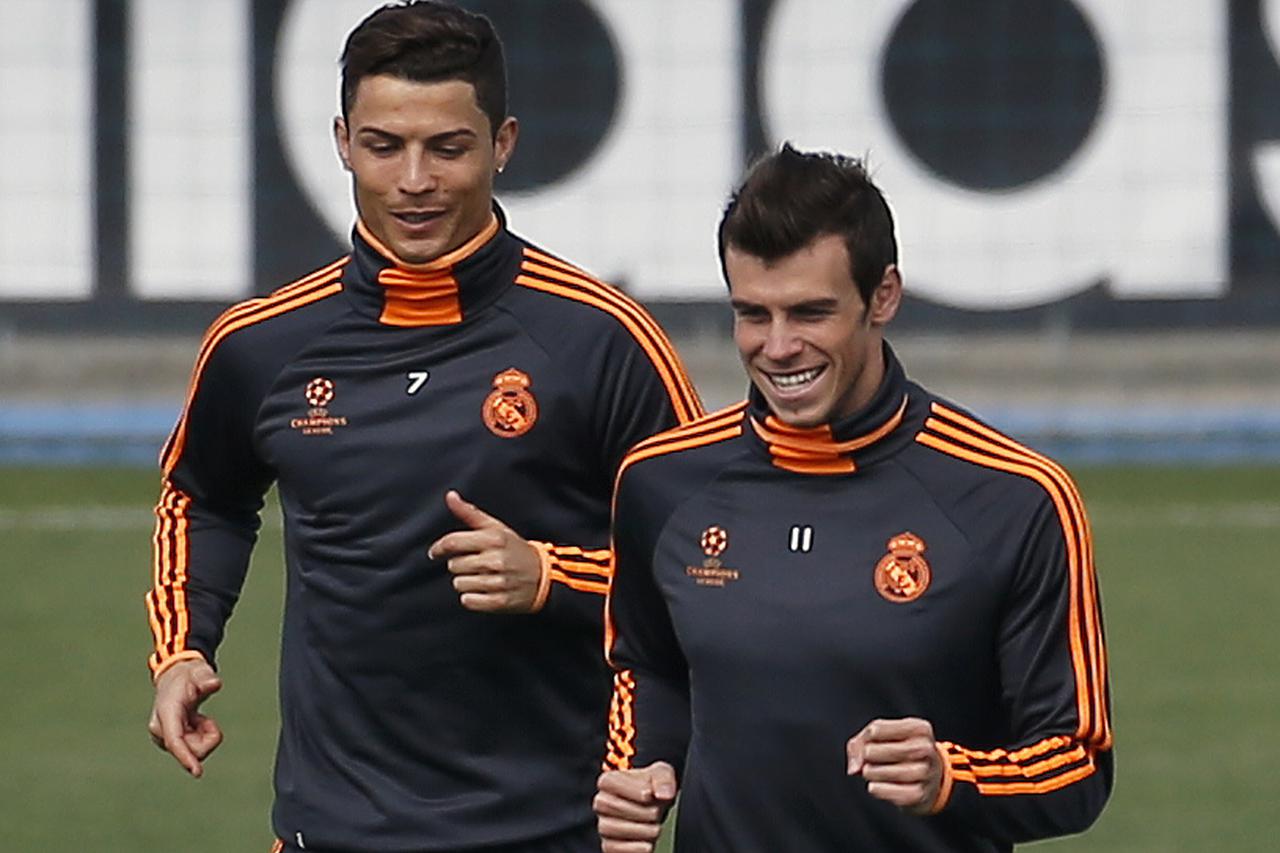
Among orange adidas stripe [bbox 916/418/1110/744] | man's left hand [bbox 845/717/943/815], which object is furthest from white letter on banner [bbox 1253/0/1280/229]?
man's left hand [bbox 845/717/943/815]

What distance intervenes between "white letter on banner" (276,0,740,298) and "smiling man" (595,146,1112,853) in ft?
39.9

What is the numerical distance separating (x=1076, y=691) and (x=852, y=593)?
32 centimetres

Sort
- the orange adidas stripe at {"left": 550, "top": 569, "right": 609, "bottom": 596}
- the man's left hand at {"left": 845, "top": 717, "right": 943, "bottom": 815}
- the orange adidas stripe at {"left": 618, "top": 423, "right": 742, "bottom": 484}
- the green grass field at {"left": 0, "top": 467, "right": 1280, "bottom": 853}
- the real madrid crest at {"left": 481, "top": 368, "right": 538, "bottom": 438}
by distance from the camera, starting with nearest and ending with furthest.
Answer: the man's left hand at {"left": 845, "top": 717, "right": 943, "bottom": 815} → the orange adidas stripe at {"left": 618, "top": 423, "right": 742, "bottom": 484} → the orange adidas stripe at {"left": 550, "top": 569, "right": 609, "bottom": 596} → the real madrid crest at {"left": 481, "top": 368, "right": 538, "bottom": 438} → the green grass field at {"left": 0, "top": 467, "right": 1280, "bottom": 853}

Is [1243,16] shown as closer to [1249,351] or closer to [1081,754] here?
[1249,351]

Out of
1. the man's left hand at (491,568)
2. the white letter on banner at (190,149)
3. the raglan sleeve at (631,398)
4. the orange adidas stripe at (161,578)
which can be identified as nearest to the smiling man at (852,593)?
the man's left hand at (491,568)

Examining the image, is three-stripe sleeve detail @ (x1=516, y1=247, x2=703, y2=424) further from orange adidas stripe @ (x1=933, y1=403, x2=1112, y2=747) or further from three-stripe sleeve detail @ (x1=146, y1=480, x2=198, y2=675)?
orange adidas stripe @ (x1=933, y1=403, x2=1112, y2=747)

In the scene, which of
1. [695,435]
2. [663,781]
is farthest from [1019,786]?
[695,435]

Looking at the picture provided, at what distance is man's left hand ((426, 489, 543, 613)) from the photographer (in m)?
4.54

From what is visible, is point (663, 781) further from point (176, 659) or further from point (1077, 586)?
point (176, 659)

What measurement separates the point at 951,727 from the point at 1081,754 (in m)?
0.17

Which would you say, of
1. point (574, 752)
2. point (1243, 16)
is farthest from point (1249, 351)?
point (574, 752)

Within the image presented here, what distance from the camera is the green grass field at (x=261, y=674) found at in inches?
337

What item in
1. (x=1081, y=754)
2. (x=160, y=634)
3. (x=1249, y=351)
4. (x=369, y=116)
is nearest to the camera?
(x=1081, y=754)

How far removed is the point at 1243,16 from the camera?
16.2 metres
